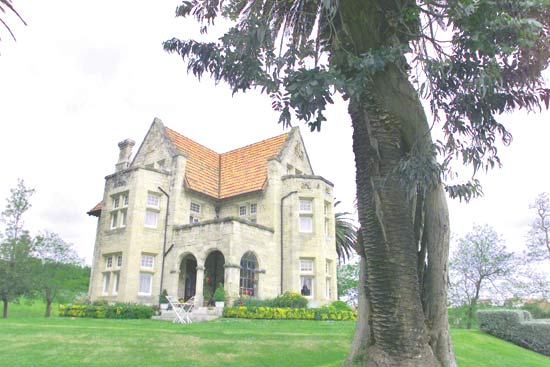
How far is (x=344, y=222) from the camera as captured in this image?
37875 mm

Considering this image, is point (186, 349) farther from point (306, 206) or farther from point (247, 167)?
point (247, 167)

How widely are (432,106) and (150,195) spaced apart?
64.2 feet

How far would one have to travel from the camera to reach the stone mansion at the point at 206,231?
2278 centimetres

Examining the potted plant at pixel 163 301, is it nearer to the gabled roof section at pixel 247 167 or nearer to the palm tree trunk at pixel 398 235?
the gabled roof section at pixel 247 167

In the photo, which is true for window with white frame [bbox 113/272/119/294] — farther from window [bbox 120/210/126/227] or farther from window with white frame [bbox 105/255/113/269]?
window [bbox 120/210/126/227]

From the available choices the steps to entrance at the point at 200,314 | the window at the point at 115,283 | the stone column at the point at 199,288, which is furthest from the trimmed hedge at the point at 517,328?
the window at the point at 115,283

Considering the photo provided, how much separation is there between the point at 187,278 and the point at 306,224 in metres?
7.52

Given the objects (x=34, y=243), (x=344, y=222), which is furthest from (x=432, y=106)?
(x=344, y=222)

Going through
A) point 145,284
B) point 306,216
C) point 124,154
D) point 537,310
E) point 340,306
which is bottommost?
point 537,310

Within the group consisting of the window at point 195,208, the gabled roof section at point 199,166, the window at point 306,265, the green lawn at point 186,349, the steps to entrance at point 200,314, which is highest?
the gabled roof section at point 199,166

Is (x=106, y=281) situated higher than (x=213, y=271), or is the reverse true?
(x=213, y=271)

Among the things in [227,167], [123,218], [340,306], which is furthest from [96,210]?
[340,306]

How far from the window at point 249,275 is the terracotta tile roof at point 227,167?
4302 millimetres

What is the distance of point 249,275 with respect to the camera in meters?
23.3
